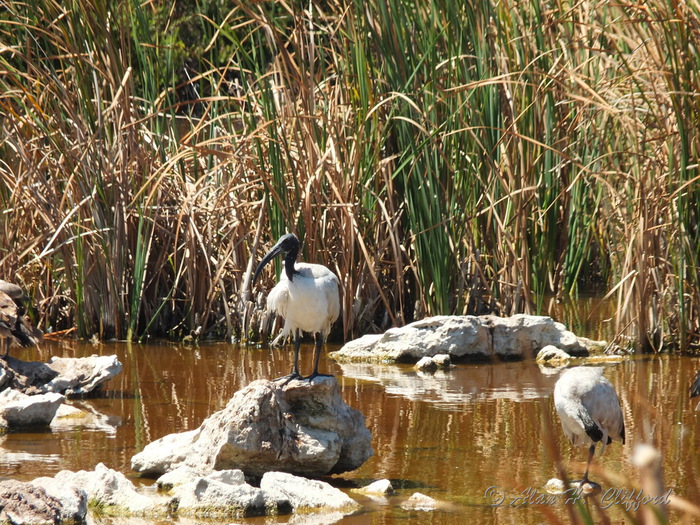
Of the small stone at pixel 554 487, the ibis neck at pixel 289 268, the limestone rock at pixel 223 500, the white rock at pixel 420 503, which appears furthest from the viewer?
the ibis neck at pixel 289 268

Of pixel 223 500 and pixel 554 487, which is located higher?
pixel 223 500

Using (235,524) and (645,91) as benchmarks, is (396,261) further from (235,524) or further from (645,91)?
(235,524)

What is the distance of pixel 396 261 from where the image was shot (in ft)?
22.7

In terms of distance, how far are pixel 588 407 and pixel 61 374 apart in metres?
3.17

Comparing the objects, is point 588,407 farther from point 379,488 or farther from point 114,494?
point 114,494

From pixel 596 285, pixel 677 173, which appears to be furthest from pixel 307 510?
pixel 596 285

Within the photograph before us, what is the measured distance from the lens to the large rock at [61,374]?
18.2 ft

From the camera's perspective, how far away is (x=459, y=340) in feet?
22.8

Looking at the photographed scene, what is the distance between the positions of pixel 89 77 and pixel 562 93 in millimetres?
3592

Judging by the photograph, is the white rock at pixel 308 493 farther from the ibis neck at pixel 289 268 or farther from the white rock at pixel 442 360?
the white rock at pixel 442 360

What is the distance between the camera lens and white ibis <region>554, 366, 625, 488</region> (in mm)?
4289

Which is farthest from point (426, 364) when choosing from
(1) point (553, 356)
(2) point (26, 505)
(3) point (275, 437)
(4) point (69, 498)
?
(2) point (26, 505)

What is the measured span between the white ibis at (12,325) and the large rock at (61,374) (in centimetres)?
13

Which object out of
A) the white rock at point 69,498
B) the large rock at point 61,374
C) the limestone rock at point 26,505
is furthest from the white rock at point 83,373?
the limestone rock at point 26,505
